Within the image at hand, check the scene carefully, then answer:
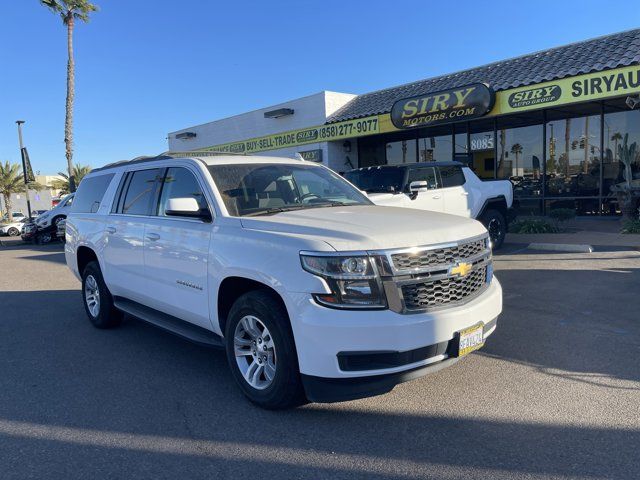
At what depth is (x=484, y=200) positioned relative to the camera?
33.8 ft

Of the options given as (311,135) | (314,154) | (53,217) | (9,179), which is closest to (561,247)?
(314,154)

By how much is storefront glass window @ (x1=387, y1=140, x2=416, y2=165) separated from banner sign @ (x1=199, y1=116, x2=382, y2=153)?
183 centimetres

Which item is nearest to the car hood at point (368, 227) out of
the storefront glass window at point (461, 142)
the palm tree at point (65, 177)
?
the storefront glass window at point (461, 142)

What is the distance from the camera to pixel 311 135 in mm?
20516

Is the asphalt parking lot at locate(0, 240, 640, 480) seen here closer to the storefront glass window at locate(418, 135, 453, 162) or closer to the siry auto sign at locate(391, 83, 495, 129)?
the siry auto sign at locate(391, 83, 495, 129)

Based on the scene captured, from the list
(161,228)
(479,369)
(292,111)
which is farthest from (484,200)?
(292,111)

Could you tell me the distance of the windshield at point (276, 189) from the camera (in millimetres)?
4418

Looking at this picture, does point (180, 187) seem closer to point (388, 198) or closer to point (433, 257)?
point (433, 257)

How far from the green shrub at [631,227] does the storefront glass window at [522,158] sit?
4.43 m

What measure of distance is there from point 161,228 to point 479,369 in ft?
10.3

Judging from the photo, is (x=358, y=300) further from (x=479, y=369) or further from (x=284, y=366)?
(x=479, y=369)

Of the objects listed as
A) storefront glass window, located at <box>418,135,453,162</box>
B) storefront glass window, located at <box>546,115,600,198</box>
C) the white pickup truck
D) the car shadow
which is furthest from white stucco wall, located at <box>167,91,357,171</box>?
the car shadow

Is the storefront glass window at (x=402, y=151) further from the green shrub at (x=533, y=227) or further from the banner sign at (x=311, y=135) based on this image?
the green shrub at (x=533, y=227)

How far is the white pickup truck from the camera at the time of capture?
30.9 ft
